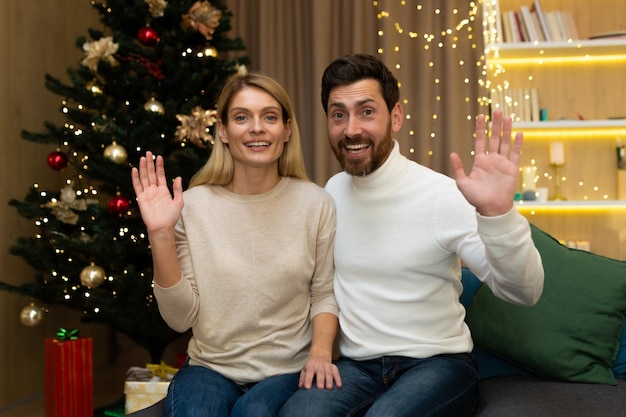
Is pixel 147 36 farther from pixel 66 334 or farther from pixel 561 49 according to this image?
pixel 561 49

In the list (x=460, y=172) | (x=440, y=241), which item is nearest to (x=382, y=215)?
(x=440, y=241)

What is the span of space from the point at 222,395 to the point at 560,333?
3.21 feet

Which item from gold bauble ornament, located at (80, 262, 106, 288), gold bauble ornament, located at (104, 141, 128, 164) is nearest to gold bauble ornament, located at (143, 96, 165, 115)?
gold bauble ornament, located at (104, 141, 128, 164)

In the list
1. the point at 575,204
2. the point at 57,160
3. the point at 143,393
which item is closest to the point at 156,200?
the point at 143,393

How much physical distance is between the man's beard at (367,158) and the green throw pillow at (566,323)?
559 millimetres

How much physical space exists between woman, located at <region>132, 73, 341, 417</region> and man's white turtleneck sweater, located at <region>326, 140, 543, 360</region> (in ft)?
0.28

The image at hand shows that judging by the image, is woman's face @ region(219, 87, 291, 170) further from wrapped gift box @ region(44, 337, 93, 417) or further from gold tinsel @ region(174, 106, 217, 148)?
wrapped gift box @ region(44, 337, 93, 417)

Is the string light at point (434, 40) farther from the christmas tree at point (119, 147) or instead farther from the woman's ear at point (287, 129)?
the woman's ear at point (287, 129)

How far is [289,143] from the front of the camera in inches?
84.1

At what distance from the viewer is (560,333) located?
2.08 m

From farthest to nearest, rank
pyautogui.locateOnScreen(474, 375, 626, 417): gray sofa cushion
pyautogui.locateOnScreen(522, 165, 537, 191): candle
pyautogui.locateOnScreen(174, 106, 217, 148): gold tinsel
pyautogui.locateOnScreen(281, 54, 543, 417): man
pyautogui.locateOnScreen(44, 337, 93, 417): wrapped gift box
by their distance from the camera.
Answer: pyautogui.locateOnScreen(522, 165, 537, 191): candle < pyautogui.locateOnScreen(174, 106, 217, 148): gold tinsel < pyautogui.locateOnScreen(44, 337, 93, 417): wrapped gift box < pyautogui.locateOnScreen(474, 375, 626, 417): gray sofa cushion < pyautogui.locateOnScreen(281, 54, 543, 417): man

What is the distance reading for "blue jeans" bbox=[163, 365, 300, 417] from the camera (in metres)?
1.73

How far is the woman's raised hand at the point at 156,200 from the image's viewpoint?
186cm

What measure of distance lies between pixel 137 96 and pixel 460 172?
6.73ft
